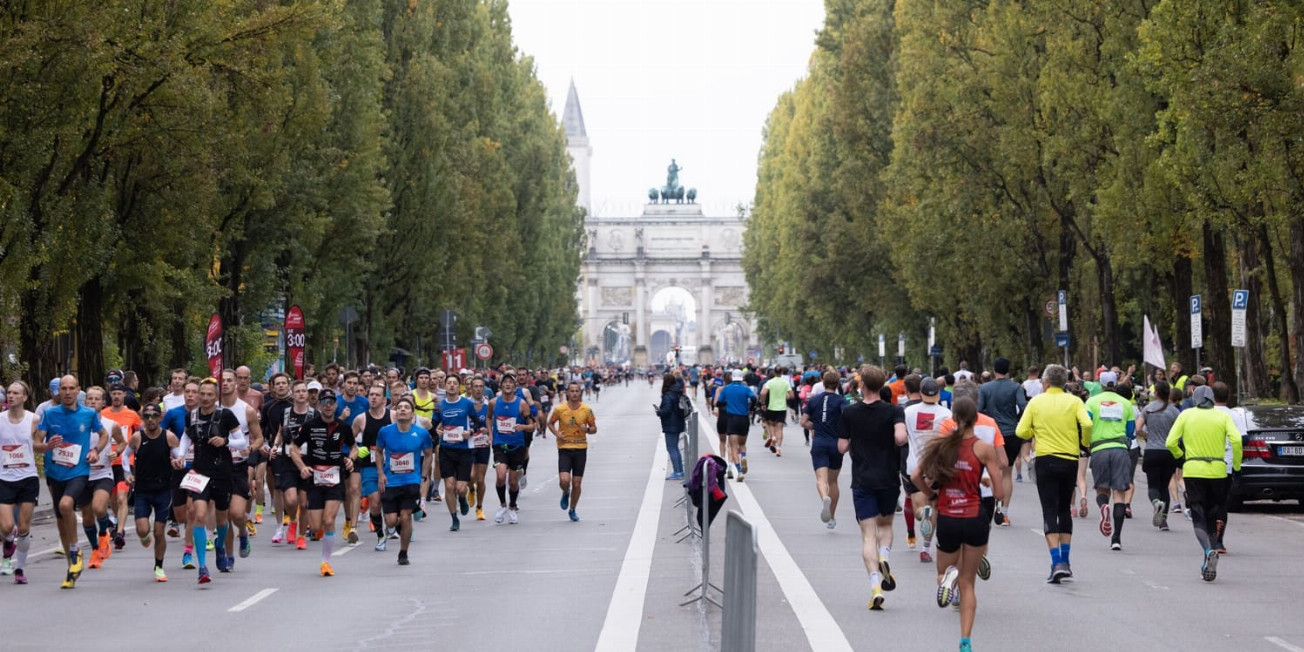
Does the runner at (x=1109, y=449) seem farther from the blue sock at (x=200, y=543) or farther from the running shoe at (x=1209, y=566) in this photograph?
the blue sock at (x=200, y=543)

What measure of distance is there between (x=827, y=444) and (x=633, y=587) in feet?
20.1

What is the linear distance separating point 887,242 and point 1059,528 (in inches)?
1558

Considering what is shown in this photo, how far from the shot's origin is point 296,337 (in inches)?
1352

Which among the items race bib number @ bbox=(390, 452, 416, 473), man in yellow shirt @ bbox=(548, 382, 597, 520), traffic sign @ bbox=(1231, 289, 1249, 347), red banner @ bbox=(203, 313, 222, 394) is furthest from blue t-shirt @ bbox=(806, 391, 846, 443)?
red banner @ bbox=(203, 313, 222, 394)

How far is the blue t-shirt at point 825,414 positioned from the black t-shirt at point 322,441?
570cm

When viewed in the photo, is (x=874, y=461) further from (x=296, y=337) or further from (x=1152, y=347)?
(x=296, y=337)

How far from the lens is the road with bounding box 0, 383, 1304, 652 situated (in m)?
11.9

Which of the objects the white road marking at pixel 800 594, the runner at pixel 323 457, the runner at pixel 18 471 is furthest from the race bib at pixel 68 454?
the white road marking at pixel 800 594

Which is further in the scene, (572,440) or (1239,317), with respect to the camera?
(1239,317)

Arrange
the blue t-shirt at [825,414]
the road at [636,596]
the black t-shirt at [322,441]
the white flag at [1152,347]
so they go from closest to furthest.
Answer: the road at [636,596], the black t-shirt at [322,441], the blue t-shirt at [825,414], the white flag at [1152,347]

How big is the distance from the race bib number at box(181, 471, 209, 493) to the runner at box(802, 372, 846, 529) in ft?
20.6

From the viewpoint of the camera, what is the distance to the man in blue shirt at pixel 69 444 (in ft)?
52.9

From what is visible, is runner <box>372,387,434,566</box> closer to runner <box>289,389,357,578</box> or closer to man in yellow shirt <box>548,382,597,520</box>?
runner <box>289,389,357,578</box>

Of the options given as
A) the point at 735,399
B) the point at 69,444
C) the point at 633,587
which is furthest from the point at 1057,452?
the point at 735,399
